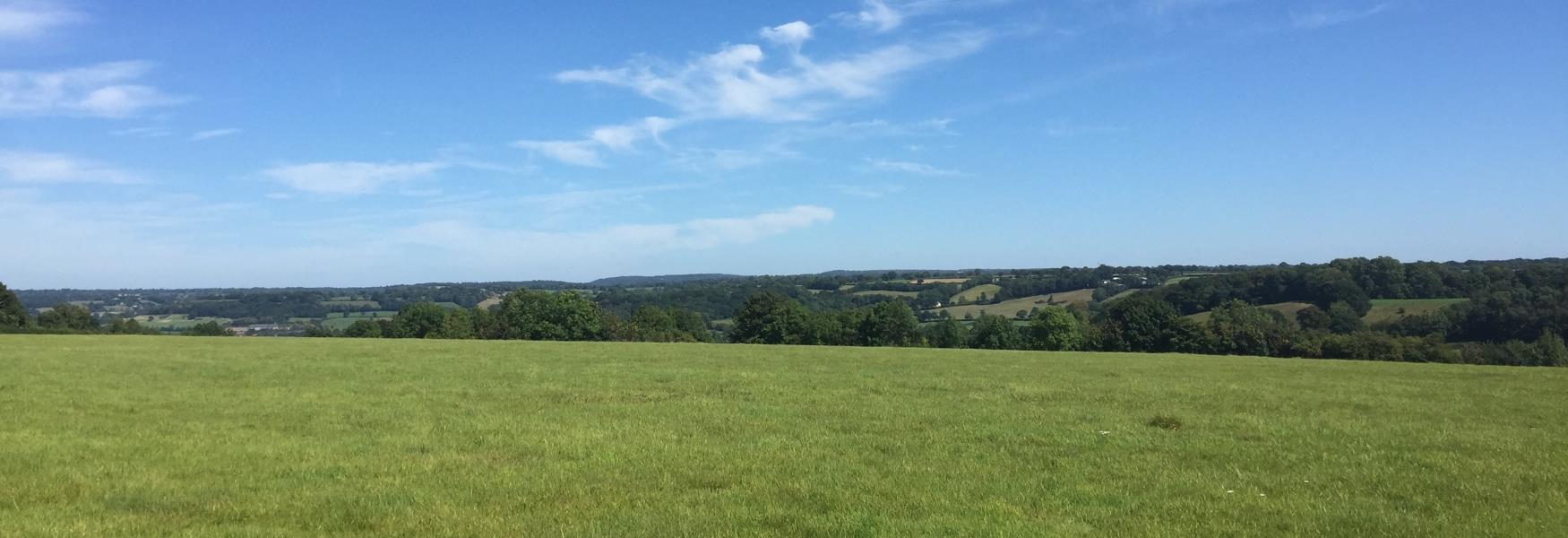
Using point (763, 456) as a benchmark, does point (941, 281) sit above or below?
above

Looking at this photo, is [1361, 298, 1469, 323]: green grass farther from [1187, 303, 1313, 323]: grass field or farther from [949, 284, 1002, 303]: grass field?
[949, 284, 1002, 303]: grass field

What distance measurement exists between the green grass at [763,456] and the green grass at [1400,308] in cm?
7916

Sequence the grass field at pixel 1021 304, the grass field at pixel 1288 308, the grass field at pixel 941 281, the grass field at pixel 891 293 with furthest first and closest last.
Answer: the grass field at pixel 941 281, the grass field at pixel 891 293, the grass field at pixel 1021 304, the grass field at pixel 1288 308

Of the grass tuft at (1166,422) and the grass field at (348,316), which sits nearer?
the grass tuft at (1166,422)

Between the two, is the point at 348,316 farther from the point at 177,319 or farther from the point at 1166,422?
the point at 1166,422

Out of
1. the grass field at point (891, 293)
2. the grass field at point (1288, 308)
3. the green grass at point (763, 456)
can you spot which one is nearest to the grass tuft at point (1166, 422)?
the green grass at point (763, 456)

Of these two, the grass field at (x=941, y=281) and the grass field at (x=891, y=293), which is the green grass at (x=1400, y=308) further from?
the grass field at (x=941, y=281)

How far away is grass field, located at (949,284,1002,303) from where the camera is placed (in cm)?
16223

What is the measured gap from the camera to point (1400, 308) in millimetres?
95125

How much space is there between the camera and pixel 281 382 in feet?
72.0

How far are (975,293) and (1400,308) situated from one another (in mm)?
78817

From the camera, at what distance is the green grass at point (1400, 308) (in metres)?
90.8

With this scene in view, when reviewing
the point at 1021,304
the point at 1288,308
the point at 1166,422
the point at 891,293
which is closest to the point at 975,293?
the point at 891,293

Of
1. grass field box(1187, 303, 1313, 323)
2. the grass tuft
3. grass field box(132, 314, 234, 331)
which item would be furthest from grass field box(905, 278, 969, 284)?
the grass tuft
